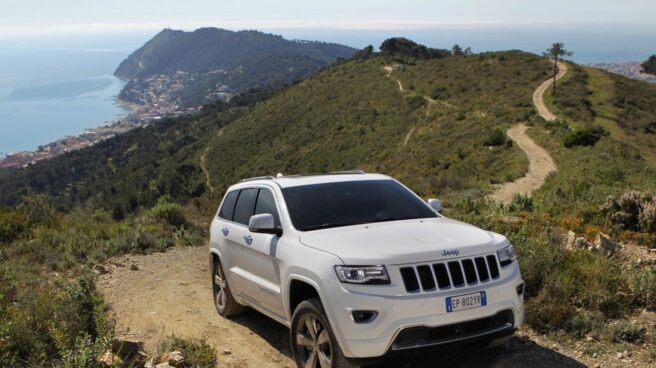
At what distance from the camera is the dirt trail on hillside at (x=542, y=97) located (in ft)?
129

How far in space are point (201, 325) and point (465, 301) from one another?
369 centimetres

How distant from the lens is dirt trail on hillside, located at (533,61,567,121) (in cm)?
3936

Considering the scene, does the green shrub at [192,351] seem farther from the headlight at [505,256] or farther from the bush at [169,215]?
the bush at [169,215]

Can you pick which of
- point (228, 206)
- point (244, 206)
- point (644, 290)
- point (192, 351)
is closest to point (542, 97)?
point (644, 290)

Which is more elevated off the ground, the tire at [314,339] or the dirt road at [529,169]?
the tire at [314,339]

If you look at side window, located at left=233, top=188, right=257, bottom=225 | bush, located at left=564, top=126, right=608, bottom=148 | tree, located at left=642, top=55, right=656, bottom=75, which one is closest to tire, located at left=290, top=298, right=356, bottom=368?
side window, located at left=233, top=188, right=257, bottom=225

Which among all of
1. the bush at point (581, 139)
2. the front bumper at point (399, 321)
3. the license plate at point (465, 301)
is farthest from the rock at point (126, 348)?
the bush at point (581, 139)

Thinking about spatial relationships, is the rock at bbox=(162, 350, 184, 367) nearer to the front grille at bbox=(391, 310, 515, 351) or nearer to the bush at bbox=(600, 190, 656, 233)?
the front grille at bbox=(391, 310, 515, 351)

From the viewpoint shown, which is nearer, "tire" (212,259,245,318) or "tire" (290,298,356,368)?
"tire" (290,298,356,368)

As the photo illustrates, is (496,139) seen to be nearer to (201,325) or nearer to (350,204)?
(201,325)

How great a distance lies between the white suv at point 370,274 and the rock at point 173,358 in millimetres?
924

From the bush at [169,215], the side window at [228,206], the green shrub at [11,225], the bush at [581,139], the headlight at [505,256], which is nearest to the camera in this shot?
the headlight at [505,256]

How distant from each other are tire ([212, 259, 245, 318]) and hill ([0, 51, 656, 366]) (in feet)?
6.41

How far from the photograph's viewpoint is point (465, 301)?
4129 millimetres
